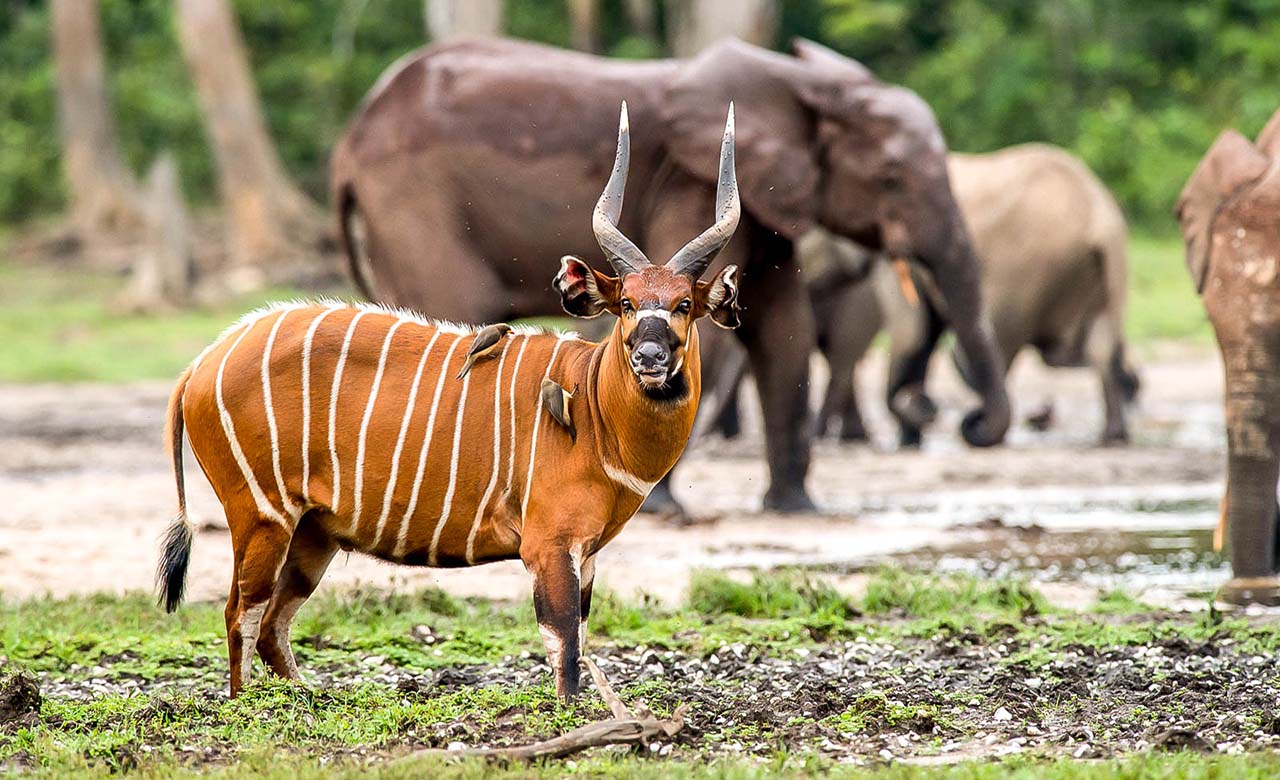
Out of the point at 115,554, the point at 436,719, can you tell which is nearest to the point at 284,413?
the point at 436,719

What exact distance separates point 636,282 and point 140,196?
26.8 metres

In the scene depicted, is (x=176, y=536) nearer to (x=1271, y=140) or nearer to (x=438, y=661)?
(x=438, y=661)

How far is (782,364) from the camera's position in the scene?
37.6ft

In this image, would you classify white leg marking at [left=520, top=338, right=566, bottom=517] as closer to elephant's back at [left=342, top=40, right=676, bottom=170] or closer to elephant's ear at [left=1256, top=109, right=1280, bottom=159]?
elephant's ear at [left=1256, top=109, right=1280, bottom=159]

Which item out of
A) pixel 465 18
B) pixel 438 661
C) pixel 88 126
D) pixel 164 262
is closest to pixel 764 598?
pixel 438 661

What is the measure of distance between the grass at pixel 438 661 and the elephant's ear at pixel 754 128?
260 cm

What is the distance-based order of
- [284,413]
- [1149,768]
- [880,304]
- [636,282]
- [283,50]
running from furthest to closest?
[283,50] → [880,304] → [284,413] → [636,282] → [1149,768]

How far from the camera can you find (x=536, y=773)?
17.7 feet

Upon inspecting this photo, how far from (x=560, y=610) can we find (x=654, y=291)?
1036 mm

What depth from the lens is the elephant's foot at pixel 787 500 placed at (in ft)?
38.1

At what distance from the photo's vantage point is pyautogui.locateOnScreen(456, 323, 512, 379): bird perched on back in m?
6.57

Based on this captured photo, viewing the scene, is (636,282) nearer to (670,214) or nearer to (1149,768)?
(1149,768)

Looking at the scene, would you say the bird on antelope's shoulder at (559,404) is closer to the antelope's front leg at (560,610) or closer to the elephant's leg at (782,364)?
the antelope's front leg at (560,610)

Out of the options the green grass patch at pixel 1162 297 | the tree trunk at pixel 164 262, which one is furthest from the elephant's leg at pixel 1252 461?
the tree trunk at pixel 164 262
